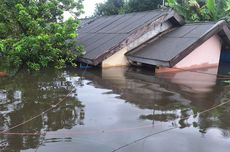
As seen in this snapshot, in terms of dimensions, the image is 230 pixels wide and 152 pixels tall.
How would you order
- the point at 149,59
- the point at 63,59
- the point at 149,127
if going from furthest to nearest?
the point at 63,59, the point at 149,59, the point at 149,127

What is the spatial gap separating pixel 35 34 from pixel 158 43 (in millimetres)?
4700

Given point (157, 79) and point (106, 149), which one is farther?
point (157, 79)

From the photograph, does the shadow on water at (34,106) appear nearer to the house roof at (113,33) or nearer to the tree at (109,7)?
the house roof at (113,33)

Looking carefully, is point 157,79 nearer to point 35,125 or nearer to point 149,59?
point 149,59

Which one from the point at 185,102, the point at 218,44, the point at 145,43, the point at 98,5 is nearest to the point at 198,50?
the point at 218,44

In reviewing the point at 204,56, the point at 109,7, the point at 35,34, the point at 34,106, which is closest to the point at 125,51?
the point at 204,56

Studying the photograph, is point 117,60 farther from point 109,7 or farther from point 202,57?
point 109,7

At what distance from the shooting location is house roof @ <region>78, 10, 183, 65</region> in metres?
11.0

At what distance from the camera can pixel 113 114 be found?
6.26m

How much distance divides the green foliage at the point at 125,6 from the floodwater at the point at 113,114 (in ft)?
51.2

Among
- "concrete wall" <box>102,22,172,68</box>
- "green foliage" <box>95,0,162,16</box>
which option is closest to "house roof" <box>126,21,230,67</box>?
"concrete wall" <box>102,22,172,68</box>

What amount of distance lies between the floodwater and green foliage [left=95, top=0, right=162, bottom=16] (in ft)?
51.2

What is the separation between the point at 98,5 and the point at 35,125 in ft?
79.0

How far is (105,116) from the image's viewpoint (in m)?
6.14
